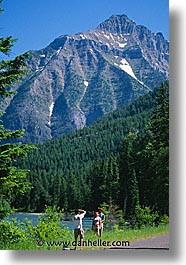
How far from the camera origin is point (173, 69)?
28.9 feet

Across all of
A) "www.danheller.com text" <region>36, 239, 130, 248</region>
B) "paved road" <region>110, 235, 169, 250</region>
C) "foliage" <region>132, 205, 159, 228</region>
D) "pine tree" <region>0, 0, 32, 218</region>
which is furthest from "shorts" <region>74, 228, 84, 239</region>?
"pine tree" <region>0, 0, 32, 218</region>

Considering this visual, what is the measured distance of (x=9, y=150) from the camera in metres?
9.41

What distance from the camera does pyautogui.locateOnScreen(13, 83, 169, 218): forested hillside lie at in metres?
9.25

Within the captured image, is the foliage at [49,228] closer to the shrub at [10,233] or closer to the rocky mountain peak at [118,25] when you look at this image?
the shrub at [10,233]

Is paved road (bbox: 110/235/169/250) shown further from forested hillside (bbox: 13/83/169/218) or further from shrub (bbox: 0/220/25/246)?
shrub (bbox: 0/220/25/246)

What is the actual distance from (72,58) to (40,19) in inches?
49.6

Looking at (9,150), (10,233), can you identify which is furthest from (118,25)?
(10,233)

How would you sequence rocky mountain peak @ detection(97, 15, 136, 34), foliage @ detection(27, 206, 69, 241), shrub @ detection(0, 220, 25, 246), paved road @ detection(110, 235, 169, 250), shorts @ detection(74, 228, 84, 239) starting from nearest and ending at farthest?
paved road @ detection(110, 235, 169, 250) → shorts @ detection(74, 228, 84, 239) → foliage @ detection(27, 206, 69, 241) → shrub @ detection(0, 220, 25, 246) → rocky mountain peak @ detection(97, 15, 136, 34)

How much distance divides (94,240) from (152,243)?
0.86 m

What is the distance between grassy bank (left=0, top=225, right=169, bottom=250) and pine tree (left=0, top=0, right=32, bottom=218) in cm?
69

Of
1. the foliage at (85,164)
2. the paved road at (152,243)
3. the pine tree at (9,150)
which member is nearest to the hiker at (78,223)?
the foliage at (85,164)

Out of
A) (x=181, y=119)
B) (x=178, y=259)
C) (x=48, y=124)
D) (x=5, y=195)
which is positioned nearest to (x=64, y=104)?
(x=48, y=124)

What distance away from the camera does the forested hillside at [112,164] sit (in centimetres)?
925

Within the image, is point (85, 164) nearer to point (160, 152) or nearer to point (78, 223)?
point (78, 223)
